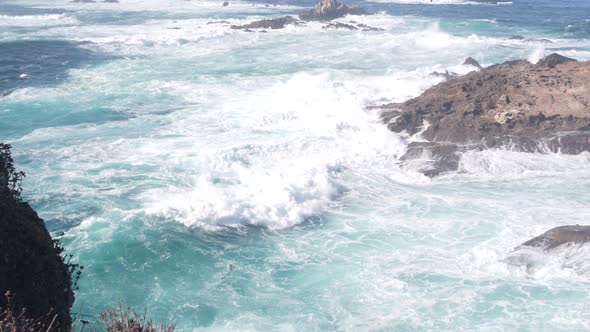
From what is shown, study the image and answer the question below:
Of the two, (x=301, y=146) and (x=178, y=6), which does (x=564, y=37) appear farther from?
(x=178, y=6)

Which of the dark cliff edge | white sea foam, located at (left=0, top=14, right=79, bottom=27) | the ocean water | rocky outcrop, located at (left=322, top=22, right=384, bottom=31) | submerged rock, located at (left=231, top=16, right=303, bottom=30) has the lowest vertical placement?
the ocean water

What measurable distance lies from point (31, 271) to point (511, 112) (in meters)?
15.3

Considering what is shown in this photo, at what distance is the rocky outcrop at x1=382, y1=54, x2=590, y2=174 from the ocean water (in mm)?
656

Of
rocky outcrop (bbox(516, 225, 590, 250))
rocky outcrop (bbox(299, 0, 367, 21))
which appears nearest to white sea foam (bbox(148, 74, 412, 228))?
rocky outcrop (bbox(516, 225, 590, 250))

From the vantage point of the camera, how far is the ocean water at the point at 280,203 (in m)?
10.9

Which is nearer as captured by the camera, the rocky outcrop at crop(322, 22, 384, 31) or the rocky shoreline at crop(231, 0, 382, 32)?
the rocky outcrop at crop(322, 22, 384, 31)

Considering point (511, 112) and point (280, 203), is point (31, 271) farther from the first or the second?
point (511, 112)

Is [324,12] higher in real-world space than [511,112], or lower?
higher

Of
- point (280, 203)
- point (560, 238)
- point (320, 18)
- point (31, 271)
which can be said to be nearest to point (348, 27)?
point (320, 18)

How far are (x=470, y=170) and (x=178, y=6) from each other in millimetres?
59265

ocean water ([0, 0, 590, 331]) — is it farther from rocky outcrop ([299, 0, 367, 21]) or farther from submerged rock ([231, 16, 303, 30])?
rocky outcrop ([299, 0, 367, 21])

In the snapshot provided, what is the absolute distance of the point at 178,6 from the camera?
6894 cm

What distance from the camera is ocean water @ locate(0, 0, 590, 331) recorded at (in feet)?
35.7

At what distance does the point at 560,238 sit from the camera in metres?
12.1
